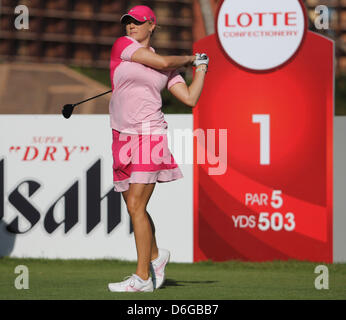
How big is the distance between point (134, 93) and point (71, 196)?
3.14 meters

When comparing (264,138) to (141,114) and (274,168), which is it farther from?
(141,114)

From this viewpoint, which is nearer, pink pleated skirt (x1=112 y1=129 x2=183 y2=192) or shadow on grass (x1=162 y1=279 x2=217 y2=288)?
pink pleated skirt (x1=112 y1=129 x2=183 y2=192)

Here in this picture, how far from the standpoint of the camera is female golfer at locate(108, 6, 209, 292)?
5.07 m

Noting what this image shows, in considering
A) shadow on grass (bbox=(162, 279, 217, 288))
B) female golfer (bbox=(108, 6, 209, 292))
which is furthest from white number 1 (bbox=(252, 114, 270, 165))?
female golfer (bbox=(108, 6, 209, 292))

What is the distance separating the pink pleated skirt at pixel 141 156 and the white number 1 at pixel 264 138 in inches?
112

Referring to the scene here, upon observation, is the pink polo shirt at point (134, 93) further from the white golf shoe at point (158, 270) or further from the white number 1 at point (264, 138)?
the white number 1 at point (264, 138)

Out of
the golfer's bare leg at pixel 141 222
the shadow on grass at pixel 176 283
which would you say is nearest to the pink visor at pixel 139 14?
the golfer's bare leg at pixel 141 222

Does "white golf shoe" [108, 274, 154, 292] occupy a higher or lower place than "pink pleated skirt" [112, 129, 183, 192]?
lower

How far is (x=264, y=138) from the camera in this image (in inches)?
313

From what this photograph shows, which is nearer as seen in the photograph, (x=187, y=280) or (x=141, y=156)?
(x=141, y=156)

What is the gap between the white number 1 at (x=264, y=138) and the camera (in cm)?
794

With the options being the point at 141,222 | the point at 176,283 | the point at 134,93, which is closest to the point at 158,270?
the point at 141,222

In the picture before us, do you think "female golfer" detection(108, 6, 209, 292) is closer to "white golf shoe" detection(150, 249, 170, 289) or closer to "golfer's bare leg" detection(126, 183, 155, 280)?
"golfer's bare leg" detection(126, 183, 155, 280)
